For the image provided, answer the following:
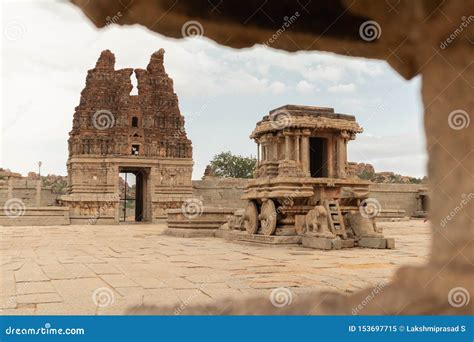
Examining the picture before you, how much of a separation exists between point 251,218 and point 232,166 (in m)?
37.1

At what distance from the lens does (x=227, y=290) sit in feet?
15.0

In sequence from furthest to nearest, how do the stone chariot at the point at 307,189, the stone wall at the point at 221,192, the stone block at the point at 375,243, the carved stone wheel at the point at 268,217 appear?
the stone wall at the point at 221,192 → the carved stone wheel at the point at 268,217 → the stone chariot at the point at 307,189 → the stone block at the point at 375,243

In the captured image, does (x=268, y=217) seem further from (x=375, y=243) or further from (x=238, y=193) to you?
(x=238, y=193)

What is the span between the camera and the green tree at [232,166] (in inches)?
1886

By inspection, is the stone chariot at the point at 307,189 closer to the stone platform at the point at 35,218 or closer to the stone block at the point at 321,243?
the stone block at the point at 321,243

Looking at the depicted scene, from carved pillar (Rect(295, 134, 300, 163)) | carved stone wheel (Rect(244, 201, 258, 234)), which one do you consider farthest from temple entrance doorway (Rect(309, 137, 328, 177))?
A: carved stone wheel (Rect(244, 201, 258, 234))

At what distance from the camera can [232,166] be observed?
4831 centimetres

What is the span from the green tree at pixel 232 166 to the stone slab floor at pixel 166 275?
128 ft

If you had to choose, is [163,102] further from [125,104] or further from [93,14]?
[93,14]

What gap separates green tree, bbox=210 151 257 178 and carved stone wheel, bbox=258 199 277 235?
36.5 metres

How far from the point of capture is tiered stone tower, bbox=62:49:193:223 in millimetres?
27391

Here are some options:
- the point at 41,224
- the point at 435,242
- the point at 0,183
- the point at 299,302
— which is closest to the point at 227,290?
the point at 299,302

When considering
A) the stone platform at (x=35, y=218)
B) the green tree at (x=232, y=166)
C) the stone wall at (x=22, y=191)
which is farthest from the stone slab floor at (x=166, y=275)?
Answer: the green tree at (x=232, y=166)

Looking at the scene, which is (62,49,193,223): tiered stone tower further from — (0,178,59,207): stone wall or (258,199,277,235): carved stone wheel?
(258,199,277,235): carved stone wheel
